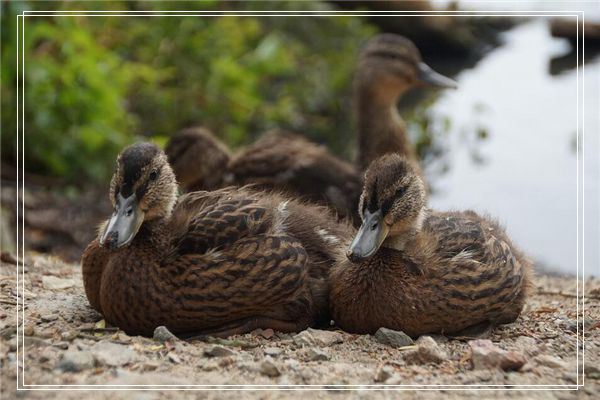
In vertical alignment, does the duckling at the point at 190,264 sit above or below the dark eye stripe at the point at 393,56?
below

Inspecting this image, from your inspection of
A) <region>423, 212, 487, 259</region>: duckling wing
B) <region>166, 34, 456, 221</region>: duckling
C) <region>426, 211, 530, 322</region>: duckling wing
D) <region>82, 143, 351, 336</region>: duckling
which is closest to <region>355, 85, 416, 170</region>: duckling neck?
<region>166, 34, 456, 221</region>: duckling

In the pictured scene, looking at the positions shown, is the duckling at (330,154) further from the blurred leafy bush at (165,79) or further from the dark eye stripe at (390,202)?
the dark eye stripe at (390,202)

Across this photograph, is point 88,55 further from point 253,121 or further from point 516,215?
point 516,215

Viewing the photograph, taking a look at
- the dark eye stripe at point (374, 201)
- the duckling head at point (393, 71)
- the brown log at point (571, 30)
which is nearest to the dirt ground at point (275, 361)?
the dark eye stripe at point (374, 201)

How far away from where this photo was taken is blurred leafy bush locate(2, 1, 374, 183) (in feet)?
30.8

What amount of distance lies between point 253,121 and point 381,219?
26.7ft

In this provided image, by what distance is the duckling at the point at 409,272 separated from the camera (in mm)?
4520

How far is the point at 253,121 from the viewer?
40.9 feet

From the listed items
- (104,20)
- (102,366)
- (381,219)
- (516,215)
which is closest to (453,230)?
(381,219)

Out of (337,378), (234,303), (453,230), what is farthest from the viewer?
(453,230)

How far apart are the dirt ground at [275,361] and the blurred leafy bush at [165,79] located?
191 inches

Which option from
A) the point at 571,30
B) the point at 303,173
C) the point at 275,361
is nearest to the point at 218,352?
the point at 275,361

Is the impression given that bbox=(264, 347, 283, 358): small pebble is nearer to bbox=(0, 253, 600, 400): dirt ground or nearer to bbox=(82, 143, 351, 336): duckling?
bbox=(0, 253, 600, 400): dirt ground

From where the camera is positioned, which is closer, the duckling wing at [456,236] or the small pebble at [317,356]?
the small pebble at [317,356]
